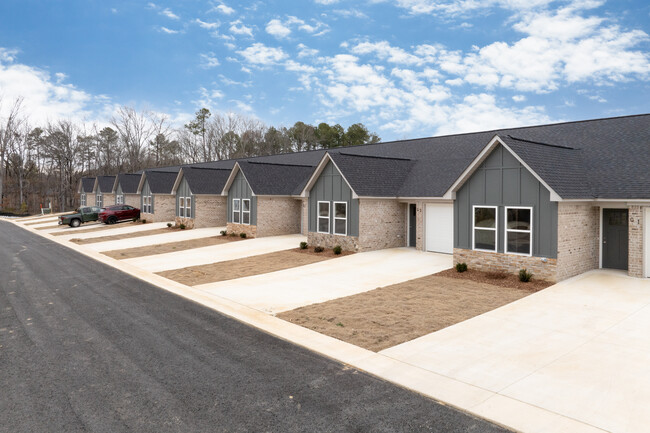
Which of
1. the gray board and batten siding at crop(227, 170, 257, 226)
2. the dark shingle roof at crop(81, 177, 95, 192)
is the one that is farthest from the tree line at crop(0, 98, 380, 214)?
the gray board and batten siding at crop(227, 170, 257, 226)

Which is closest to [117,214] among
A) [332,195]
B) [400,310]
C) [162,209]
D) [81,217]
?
[81,217]

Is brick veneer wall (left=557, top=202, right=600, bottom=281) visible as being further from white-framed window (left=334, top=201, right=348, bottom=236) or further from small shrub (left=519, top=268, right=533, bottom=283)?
white-framed window (left=334, top=201, right=348, bottom=236)

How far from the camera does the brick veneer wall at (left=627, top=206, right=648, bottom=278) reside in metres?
13.7

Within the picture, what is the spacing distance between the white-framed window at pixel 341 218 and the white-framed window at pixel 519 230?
8258mm

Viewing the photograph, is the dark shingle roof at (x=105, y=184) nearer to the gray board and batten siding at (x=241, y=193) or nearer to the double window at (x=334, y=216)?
the gray board and batten siding at (x=241, y=193)

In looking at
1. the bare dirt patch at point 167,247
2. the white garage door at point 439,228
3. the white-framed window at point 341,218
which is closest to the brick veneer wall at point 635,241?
the white garage door at point 439,228

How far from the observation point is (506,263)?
14.7 meters

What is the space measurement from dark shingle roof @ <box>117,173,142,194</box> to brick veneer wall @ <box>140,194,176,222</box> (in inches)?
329

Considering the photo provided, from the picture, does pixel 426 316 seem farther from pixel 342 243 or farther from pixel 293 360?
pixel 342 243

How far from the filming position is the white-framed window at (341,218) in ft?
69.3

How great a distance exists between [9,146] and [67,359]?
247ft

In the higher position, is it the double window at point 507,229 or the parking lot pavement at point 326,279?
the double window at point 507,229

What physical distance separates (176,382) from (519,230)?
1199 centimetres

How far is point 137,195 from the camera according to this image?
45688mm
